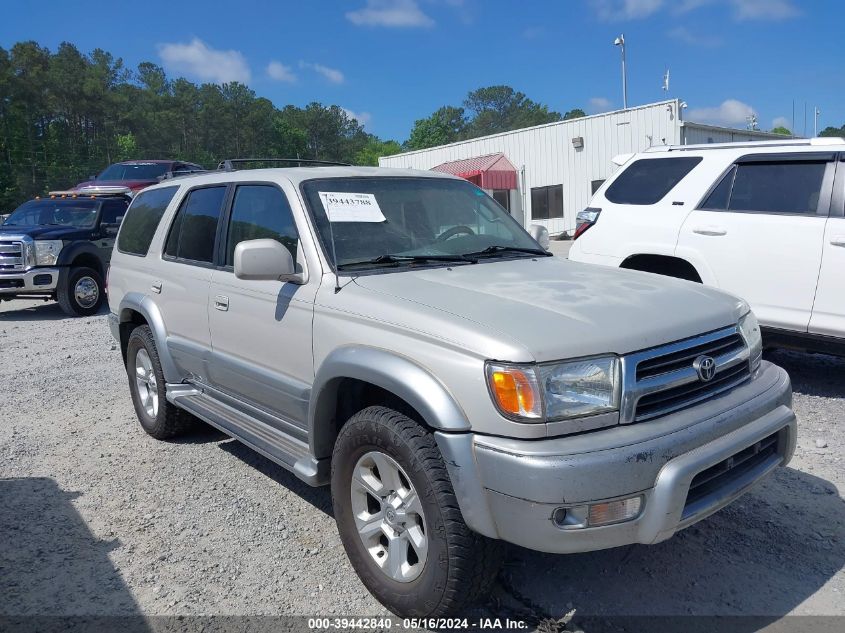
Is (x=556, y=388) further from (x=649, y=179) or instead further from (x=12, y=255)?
(x=12, y=255)

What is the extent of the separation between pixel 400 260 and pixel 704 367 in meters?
1.49

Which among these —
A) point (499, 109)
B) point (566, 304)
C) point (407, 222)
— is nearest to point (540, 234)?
point (407, 222)

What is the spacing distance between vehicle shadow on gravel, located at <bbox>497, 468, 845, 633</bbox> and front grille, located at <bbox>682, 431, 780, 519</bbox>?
0.57 metres

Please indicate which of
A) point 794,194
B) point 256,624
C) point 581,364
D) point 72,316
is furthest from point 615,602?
point 72,316

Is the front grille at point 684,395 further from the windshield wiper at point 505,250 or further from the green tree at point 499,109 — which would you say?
the green tree at point 499,109

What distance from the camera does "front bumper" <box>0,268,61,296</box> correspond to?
418 inches

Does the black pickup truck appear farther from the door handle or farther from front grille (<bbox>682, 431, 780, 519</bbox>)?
front grille (<bbox>682, 431, 780, 519</bbox>)

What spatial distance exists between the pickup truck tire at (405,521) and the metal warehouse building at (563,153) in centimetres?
1973

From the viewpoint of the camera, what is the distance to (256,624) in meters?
2.83

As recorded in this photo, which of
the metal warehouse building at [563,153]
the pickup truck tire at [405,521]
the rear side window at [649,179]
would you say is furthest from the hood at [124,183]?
the pickup truck tire at [405,521]

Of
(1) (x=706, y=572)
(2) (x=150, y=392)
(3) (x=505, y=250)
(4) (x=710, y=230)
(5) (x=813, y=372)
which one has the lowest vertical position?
(5) (x=813, y=372)

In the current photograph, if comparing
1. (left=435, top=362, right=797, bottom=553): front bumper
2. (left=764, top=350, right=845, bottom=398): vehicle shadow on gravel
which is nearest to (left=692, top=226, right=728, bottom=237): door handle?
(left=764, top=350, right=845, bottom=398): vehicle shadow on gravel

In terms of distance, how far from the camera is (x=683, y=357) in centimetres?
264

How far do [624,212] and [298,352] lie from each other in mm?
4024
